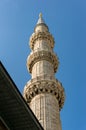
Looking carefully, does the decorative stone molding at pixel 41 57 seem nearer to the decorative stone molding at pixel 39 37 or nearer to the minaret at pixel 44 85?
the minaret at pixel 44 85

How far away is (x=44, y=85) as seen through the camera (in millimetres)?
22109

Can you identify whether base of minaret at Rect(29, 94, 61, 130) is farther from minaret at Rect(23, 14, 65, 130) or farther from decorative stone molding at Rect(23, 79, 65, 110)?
decorative stone molding at Rect(23, 79, 65, 110)

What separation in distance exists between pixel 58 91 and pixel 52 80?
0.76 metres

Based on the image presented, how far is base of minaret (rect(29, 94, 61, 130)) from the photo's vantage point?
19578mm

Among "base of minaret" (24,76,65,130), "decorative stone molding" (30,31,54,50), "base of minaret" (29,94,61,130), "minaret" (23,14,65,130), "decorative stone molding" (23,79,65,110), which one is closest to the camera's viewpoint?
"base of minaret" (29,94,61,130)

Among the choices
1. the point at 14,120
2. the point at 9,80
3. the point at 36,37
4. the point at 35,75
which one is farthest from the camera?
the point at 36,37

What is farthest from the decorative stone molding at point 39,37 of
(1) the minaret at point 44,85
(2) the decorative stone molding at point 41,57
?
(2) the decorative stone molding at point 41,57

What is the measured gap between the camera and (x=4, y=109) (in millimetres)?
8125

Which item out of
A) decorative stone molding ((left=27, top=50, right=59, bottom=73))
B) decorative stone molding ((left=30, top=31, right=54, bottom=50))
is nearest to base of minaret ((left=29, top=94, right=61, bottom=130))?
decorative stone molding ((left=27, top=50, right=59, bottom=73))

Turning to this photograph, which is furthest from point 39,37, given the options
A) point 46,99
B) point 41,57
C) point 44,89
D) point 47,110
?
point 47,110

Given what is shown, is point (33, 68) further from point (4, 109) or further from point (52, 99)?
point (4, 109)

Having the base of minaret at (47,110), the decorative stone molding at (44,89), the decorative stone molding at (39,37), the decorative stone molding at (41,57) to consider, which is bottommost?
the base of minaret at (47,110)

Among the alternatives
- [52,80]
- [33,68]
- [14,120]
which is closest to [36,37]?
[33,68]

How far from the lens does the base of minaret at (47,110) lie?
64.2 feet
